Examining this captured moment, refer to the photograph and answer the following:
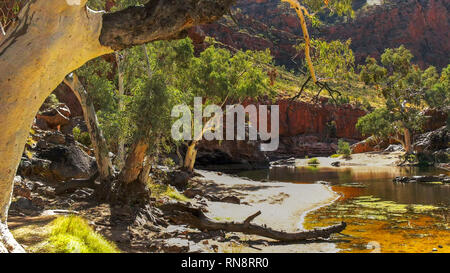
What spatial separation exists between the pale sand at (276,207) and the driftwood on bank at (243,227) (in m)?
0.23

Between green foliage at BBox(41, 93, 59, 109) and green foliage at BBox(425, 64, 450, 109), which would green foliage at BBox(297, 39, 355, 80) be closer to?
green foliage at BBox(41, 93, 59, 109)

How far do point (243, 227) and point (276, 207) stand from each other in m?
5.95

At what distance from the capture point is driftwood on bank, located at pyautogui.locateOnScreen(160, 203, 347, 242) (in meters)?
7.94

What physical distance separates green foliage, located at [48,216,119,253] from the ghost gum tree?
81 centimetres

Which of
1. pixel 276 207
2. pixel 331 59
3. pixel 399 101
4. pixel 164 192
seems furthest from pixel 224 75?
pixel 399 101

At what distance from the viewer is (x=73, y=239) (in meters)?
5.00

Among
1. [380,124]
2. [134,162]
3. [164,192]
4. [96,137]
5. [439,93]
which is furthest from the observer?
[439,93]

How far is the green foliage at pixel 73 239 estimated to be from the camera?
4727mm

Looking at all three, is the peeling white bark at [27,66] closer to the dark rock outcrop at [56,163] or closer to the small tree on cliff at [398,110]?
the dark rock outcrop at [56,163]

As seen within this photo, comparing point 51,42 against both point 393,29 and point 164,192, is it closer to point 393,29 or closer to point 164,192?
point 164,192

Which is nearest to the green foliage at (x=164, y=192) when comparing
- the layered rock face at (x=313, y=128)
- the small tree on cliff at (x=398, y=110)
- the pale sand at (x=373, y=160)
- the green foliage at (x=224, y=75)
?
the green foliage at (x=224, y=75)

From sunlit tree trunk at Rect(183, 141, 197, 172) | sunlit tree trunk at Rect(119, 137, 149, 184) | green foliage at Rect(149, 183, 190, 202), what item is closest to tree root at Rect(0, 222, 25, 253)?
sunlit tree trunk at Rect(119, 137, 149, 184)
